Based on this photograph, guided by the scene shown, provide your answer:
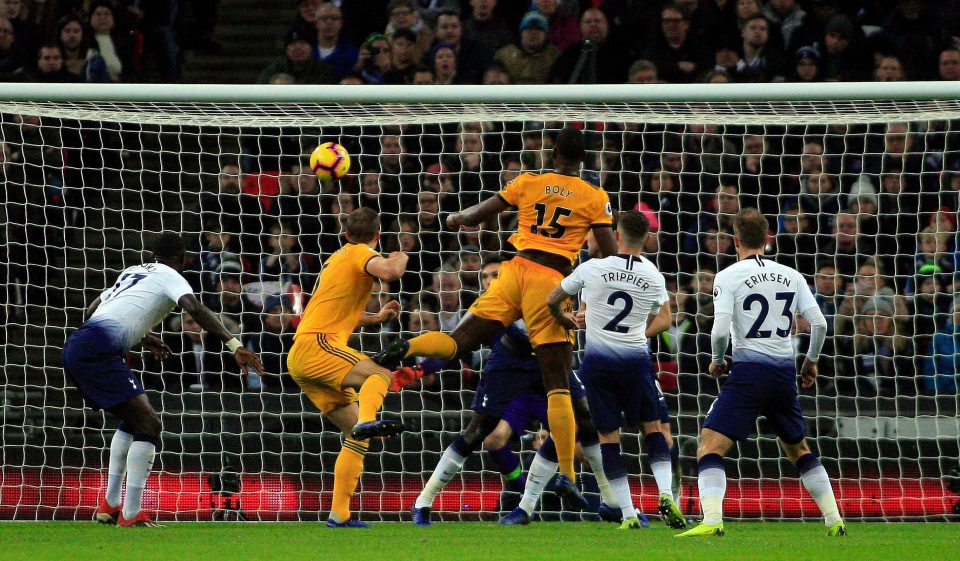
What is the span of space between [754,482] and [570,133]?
13.7 feet

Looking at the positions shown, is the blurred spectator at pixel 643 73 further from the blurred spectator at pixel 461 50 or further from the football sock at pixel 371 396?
the football sock at pixel 371 396

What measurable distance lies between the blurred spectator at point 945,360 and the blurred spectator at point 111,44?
9143 mm

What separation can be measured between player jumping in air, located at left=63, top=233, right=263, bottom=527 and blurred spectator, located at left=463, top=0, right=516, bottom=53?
20.3ft

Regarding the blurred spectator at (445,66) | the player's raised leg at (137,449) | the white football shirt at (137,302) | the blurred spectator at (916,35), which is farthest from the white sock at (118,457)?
the blurred spectator at (916,35)

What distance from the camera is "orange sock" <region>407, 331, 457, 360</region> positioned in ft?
28.4

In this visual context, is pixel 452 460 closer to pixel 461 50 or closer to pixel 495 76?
pixel 495 76

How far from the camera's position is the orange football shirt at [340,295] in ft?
29.7

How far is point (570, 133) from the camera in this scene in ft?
29.0

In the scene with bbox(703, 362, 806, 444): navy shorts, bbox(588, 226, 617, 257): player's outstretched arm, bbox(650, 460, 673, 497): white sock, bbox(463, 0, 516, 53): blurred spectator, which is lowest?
bbox(650, 460, 673, 497): white sock

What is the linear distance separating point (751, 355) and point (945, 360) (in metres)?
4.27

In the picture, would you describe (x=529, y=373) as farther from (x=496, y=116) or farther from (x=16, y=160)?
(x=16, y=160)

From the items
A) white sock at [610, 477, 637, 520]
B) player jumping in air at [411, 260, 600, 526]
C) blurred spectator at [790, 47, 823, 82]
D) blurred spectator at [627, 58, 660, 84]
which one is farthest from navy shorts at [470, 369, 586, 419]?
blurred spectator at [790, 47, 823, 82]

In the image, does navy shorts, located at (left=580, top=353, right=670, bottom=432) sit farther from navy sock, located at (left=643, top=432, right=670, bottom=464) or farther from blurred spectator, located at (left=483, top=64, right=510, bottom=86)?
blurred spectator, located at (left=483, top=64, right=510, bottom=86)

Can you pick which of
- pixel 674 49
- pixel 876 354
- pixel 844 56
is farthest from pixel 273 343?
pixel 844 56
